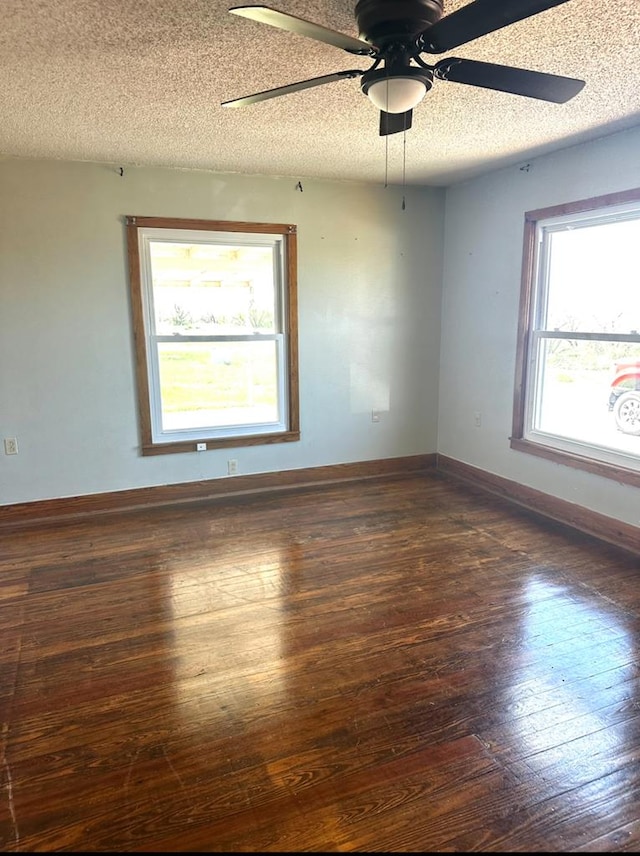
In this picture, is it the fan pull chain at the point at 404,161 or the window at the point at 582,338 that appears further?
the window at the point at 582,338

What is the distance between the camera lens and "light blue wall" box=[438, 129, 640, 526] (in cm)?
345

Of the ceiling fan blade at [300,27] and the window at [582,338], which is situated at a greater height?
the ceiling fan blade at [300,27]

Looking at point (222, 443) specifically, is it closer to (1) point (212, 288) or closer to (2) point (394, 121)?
(1) point (212, 288)

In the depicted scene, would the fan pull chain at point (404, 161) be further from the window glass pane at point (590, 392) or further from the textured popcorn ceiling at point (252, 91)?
the window glass pane at point (590, 392)

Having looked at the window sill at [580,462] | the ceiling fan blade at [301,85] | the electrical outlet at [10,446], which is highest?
the ceiling fan blade at [301,85]

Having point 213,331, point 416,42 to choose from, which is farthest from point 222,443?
point 416,42

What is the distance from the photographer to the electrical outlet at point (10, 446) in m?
3.85

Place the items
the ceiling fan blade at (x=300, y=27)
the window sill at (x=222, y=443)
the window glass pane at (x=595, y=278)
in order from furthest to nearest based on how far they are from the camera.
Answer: the window sill at (x=222, y=443)
the window glass pane at (x=595, y=278)
the ceiling fan blade at (x=300, y=27)

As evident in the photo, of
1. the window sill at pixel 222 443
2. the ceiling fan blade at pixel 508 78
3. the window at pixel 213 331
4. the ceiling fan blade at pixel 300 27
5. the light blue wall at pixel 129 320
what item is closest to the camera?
the ceiling fan blade at pixel 300 27

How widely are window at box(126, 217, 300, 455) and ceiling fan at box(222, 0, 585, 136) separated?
2264mm

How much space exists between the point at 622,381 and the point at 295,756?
296 cm

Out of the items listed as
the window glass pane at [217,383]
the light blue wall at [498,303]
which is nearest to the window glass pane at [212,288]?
the window glass pane at [217,383]

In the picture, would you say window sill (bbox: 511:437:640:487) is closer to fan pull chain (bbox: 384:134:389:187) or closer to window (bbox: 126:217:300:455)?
window (bbox: 126:217:300:455)

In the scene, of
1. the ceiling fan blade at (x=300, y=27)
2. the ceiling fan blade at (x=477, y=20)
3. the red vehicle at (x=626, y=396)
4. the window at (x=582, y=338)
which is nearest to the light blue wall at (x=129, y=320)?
the window at (x=582, y=338)
